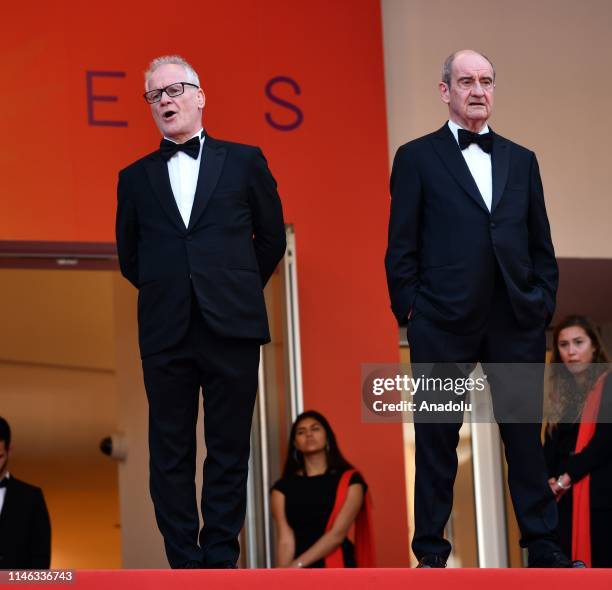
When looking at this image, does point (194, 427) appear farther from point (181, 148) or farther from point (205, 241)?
point (181, 148)

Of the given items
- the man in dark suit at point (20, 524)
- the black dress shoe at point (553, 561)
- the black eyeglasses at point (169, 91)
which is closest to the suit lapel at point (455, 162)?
the black eyeglasses at point (169, 91)

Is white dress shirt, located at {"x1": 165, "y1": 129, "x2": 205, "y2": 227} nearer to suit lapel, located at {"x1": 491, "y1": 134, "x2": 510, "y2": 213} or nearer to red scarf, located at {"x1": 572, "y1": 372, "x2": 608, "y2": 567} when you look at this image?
suit lapel, located at {"x1": 491, "y1": 134, "x2": 510, "y2": 213}

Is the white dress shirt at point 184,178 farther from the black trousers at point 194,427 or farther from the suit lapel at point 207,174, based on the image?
the black trousers at point 194,427

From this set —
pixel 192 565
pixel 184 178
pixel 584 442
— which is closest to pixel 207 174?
pixel 184 178

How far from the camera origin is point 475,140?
4.44m

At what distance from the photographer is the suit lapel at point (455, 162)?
4.36 metres

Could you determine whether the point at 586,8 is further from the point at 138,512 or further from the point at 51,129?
the point at 138,512

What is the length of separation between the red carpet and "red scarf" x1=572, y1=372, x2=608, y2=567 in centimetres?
147

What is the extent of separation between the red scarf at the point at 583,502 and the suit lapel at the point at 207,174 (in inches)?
68.7

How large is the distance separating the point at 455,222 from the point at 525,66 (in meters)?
3.37

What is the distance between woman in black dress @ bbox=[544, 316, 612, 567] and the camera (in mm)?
5262

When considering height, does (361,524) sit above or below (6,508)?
below

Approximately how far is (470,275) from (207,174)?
33.5 inches

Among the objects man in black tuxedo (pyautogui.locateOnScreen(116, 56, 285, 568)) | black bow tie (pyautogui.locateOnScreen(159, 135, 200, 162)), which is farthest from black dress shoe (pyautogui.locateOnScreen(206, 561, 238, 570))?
black bow tie (pyautogui.locateOnScreen(159, 135, 200, 162))
